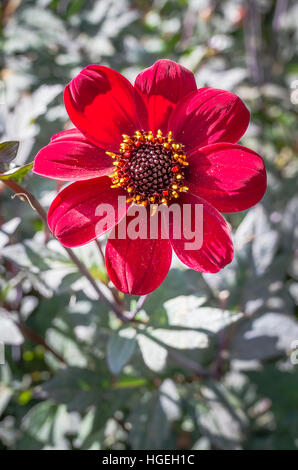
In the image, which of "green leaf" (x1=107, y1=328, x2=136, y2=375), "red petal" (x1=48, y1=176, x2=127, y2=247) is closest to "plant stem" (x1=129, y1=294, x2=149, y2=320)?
"green leaf" (x1=107, y1=328, x2=136, y2=375)

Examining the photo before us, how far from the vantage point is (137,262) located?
762mm

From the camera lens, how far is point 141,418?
44.4 inches

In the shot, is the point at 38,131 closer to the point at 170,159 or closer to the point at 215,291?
the point at 170,159

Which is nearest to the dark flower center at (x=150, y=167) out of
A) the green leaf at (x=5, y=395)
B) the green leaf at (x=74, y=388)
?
the green leaf at (x=74, y=388)

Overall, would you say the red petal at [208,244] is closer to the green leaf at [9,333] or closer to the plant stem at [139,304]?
the plant stem at [139,304]

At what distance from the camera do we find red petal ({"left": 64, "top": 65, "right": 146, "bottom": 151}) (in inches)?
29.4

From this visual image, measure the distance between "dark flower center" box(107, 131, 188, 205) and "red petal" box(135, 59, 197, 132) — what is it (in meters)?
0.05

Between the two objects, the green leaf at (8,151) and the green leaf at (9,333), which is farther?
the green leaf at (9,333)

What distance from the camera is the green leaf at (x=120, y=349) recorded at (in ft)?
2.73

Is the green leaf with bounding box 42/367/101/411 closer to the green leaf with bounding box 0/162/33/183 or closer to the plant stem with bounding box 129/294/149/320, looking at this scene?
the plant stem with bounding box 129/294/149/320

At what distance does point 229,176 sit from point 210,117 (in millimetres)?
112

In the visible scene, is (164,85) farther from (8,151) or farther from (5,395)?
(5,395)

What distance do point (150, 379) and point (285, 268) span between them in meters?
0.51
